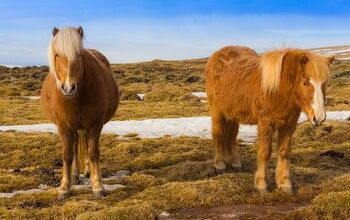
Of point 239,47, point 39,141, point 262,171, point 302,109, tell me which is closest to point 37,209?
point 262,171

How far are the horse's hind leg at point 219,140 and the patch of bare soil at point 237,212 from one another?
2.59 meters

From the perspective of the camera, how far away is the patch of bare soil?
323 inches

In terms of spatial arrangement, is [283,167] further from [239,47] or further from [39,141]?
[39,141]

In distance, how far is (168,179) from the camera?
1094cm

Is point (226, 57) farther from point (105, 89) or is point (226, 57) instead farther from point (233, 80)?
point (105, 89)

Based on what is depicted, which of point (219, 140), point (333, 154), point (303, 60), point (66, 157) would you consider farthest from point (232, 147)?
point (66, 157)

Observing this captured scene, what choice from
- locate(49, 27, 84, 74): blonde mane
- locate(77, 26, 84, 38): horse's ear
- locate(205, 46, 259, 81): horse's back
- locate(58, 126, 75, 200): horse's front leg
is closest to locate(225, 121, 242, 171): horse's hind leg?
locate(205, 46, 259, 81): horse's back

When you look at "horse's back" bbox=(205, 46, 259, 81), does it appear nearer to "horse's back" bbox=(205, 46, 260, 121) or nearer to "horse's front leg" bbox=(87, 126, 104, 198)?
"horse's back" bbox=(205, 46, 260, 121)

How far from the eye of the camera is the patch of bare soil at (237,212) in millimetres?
8195

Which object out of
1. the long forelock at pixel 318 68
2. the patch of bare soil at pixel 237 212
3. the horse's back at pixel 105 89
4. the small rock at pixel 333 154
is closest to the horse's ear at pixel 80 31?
the horse's back at pixel 105 89

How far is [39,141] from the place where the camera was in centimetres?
1625

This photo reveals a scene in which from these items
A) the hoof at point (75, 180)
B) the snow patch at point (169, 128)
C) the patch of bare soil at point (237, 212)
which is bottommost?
the snow patch at point (169, 128)

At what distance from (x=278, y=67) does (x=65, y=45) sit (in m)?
3.88

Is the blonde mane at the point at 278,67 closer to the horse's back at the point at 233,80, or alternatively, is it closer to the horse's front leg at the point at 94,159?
the horse's back at the point at 233,80
